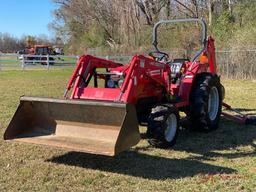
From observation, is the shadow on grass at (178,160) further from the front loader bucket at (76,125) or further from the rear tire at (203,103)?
the front loader bucket at (76,125)

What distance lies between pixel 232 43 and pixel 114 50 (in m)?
15.5

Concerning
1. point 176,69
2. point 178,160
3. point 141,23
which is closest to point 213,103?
point 176,69

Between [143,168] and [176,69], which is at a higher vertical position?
[176,69]

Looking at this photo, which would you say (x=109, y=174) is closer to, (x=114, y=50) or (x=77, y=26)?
(x=114, y=50)

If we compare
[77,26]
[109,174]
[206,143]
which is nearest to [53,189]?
[109,174]

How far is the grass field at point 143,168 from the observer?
477 centimetres

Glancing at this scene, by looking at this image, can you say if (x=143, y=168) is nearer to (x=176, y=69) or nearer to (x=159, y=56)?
(x=176, y=69)

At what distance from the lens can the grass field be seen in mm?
4766

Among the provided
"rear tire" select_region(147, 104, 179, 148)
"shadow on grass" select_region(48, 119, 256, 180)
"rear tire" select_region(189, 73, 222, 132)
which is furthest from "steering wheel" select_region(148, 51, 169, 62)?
"rear tire" select_region(147, 104, 179, 148)

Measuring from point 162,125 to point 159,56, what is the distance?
8.24 ft

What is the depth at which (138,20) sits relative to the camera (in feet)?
112

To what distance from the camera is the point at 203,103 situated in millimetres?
7168

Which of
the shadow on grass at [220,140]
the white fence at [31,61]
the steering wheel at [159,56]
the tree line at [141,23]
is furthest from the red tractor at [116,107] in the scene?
the white fence at [31,61]

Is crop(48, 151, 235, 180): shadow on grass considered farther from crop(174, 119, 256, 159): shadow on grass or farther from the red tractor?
crop(174, 119, 256, 159): shadow on grass
